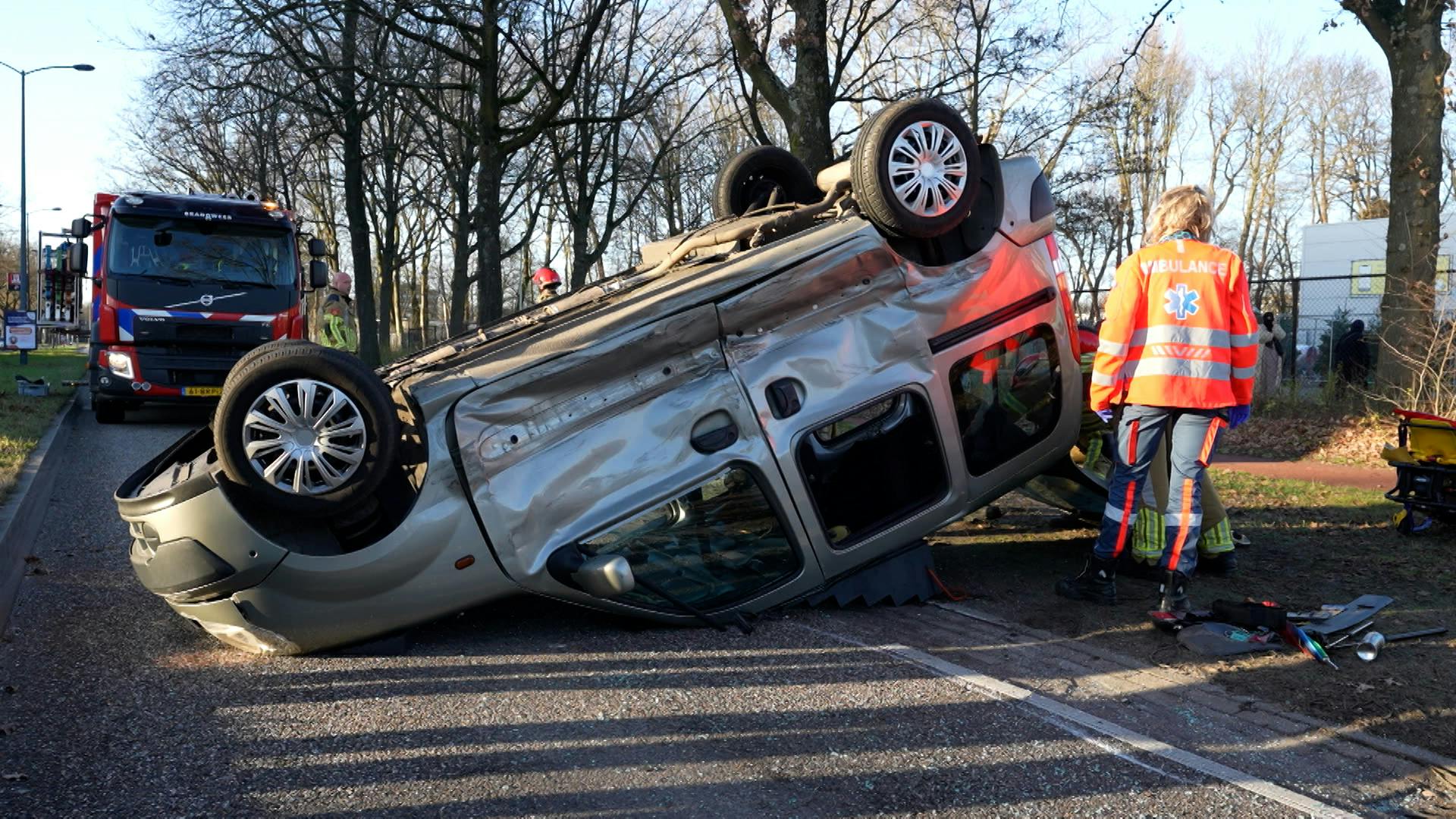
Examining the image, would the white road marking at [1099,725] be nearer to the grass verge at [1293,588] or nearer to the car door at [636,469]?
the car door at [636,469]

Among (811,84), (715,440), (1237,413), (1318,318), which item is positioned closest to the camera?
(715,440)

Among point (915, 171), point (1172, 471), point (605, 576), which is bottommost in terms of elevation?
point (605, 576)

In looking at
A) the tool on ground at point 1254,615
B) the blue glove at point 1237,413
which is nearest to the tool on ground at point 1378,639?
the tool on ground at point 1254,615

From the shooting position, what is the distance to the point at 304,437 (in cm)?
390

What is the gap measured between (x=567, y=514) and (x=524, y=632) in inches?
26.7

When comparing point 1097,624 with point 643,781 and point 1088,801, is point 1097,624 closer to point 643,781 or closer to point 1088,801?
point 1088,801

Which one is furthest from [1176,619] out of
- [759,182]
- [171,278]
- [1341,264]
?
[1341,264]

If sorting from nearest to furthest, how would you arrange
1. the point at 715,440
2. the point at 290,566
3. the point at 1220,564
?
the point at 290,566, the point at 715,440, the point at 1220,564

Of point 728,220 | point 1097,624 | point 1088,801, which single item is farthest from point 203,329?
point 1088,801

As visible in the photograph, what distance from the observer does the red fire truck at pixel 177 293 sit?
12.0 meters

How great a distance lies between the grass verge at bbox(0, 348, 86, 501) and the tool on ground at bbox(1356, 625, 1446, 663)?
24.0ft

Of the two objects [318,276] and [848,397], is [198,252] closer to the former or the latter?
[318,276]

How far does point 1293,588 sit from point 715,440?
3.08m

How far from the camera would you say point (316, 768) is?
125 inches
